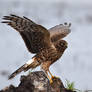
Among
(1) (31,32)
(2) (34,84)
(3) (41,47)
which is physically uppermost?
(1) (31,32)

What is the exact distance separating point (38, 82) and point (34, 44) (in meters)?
0.85

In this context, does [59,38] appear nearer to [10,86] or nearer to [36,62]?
[36,62]

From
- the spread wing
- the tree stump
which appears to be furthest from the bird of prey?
the tree stump

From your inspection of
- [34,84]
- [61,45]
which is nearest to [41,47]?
[61,45]

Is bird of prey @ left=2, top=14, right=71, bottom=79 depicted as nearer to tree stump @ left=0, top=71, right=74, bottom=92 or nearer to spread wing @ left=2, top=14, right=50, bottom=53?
spread wing @ left=2, top=14, right=50, bottom=53

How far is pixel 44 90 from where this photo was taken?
22.8 feet

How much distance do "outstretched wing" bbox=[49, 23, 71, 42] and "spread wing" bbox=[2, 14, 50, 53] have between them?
64 cm

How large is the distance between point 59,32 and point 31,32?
1265 millimetres

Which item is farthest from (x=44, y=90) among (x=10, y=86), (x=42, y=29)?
(x=42, y=29)

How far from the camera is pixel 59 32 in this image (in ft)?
27.5

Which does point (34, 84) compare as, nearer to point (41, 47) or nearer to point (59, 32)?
point (41, 47)

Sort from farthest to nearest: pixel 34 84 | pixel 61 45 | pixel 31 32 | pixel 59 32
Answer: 1. pixel 59 32
2. pixel 61 45
3. pixel 31 32
4. pixel 34 84

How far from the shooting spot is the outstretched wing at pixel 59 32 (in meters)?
8.16

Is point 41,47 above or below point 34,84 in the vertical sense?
above
